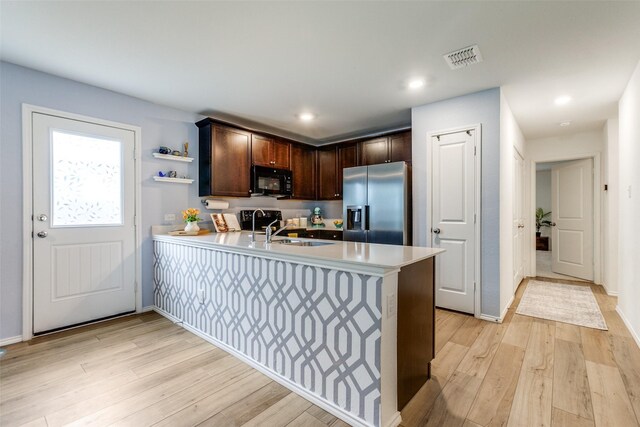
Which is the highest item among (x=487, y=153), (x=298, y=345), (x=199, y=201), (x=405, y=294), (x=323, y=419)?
(x=487, y=153)

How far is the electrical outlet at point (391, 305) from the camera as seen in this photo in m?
1.45

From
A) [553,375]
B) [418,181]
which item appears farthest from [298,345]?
[418,181]

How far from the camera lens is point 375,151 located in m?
4.27

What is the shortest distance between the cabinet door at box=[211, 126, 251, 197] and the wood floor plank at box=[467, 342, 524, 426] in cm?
320

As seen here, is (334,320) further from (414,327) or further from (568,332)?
(568,332)

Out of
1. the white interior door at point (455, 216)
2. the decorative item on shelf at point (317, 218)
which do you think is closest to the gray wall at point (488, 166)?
the white interior door at point (455, 216)

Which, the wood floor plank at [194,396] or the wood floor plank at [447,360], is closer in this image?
the wood floor plank at [194,396]

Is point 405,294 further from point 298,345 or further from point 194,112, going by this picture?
point 194,112

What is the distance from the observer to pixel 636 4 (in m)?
1.71

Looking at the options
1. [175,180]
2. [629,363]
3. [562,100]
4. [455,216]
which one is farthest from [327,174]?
[629,363]

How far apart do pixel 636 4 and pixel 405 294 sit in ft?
7.29

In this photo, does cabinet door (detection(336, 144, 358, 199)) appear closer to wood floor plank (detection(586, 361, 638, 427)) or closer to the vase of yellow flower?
the vase of yellow flower

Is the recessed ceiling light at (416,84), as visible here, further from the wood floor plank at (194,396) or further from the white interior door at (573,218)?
the white interior door at (573,218)

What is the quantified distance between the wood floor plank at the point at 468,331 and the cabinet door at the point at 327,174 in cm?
261
